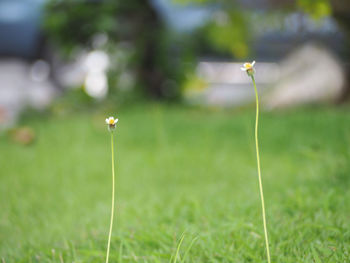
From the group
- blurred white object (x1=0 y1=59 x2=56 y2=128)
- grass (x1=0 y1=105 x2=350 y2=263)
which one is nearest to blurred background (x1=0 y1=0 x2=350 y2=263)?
grass (x1=0 y1=105 x2=350 y2=263)

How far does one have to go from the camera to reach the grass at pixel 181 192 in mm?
777

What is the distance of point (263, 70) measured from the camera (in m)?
7.08

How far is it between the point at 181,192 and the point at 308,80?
2.69 meters

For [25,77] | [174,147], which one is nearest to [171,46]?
[174,147]

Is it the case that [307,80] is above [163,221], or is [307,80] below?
above

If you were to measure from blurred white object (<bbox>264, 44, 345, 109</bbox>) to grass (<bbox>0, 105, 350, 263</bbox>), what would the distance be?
97cm

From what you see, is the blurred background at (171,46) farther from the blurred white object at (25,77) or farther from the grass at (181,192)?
the blurred white object at (25,77)

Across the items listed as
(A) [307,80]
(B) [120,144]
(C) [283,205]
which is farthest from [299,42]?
(C) [283,205]

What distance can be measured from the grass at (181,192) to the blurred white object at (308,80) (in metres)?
0.97

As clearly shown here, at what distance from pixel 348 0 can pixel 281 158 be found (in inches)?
51.6

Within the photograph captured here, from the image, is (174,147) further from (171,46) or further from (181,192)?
(171,46)

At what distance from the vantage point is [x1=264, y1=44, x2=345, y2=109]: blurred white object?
3.29m

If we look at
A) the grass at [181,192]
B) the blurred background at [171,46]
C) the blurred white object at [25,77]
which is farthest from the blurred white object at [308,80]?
the blurred white object at [25,77]

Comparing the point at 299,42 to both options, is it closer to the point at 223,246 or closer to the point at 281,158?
the point at 281,158
